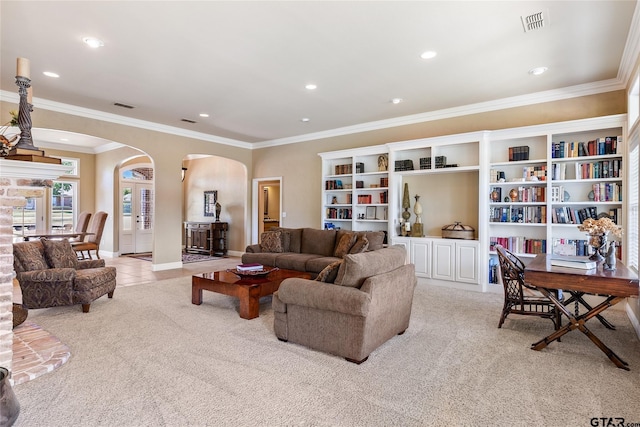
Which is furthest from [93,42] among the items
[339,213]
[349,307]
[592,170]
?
[592,170]

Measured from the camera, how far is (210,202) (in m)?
10.2

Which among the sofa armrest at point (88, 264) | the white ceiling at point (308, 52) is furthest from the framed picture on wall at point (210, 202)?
the sofa armrest at point (88, 264)

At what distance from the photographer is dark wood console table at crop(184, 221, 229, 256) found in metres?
9.42

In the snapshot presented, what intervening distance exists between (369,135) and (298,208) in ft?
7.80

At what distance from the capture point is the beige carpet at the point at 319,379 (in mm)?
2064

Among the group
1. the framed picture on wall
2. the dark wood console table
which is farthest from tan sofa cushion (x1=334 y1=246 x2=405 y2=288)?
the framed picture on wall

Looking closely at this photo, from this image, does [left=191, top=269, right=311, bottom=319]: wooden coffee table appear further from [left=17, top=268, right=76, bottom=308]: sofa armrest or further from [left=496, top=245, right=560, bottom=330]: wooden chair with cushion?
[left=496, top=245, right=560, bottom=330]: wooden chair with cushion

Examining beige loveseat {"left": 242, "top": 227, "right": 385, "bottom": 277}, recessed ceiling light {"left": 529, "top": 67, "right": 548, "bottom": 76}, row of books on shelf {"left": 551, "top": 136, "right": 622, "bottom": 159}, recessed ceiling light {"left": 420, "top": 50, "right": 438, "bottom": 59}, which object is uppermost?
recessed ceiling light {"left": 529, "top": 67, "right": 548, "bottom": 76}

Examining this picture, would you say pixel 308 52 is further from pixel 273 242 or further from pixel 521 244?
pixel 521 244

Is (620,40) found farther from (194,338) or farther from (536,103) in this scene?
(194,338)

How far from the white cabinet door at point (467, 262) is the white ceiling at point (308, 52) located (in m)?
2.27

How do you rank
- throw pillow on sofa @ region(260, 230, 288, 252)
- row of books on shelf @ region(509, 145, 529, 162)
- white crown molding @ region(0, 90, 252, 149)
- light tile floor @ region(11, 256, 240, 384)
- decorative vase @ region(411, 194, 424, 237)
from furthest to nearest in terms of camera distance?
throw pillow on sofa @ region(260, 230, 288, 252), decorative vase @ region(411, 194, 424, 237), white crown molding @ region(0, 90, 252, 149), row of books on shelf @ region(509, 145, 529, 162), light tile floor @ region(11, 256, 240, 384)

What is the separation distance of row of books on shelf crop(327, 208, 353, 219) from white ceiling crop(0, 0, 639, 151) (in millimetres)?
2175

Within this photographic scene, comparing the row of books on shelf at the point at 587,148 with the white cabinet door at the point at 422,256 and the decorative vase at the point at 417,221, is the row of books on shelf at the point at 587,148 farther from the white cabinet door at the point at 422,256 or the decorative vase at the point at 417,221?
the white cabinet door at the point at 422,256
